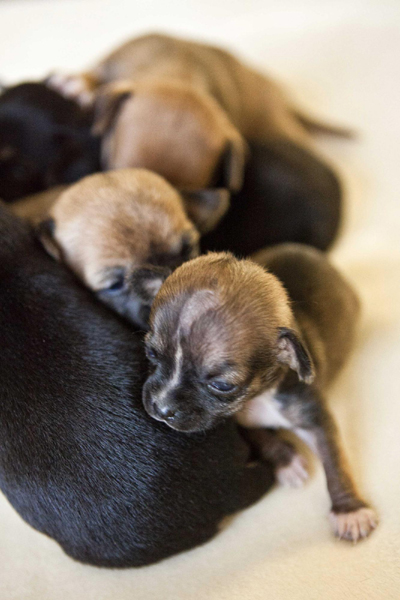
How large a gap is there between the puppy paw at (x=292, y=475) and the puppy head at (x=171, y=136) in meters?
1.35

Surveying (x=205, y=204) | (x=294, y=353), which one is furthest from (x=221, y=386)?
(x=205, y=204)

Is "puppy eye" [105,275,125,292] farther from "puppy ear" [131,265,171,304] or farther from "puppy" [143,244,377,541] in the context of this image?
"puppy" [143,244,377,541]

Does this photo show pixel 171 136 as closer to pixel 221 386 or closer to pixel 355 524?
pixel 221 386

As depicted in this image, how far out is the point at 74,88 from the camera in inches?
138

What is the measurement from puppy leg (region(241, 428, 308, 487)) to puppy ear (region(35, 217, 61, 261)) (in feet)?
3.38

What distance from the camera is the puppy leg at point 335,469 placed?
1872mm

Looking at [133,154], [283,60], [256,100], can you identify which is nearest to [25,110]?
[133,154]

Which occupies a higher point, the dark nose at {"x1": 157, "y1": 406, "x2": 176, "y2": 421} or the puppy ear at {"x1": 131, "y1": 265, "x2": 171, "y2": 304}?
the puppy ear at {"x1": 131, "y1": 265, "x2": 171, "y2": 304}

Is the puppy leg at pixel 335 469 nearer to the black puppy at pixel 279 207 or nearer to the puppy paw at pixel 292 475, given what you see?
the puppy paw at pixel 292 475

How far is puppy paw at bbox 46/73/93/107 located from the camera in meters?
→ 3.45

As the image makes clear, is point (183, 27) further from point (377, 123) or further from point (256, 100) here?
point (377, 123)

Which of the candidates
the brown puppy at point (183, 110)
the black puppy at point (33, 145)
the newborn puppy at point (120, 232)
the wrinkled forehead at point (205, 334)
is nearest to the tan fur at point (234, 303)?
the wrinkled forehead at point (205, 334)

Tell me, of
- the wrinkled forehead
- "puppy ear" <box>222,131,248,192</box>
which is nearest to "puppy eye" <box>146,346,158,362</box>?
the wrinkled forehead

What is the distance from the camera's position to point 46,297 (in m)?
2.04
